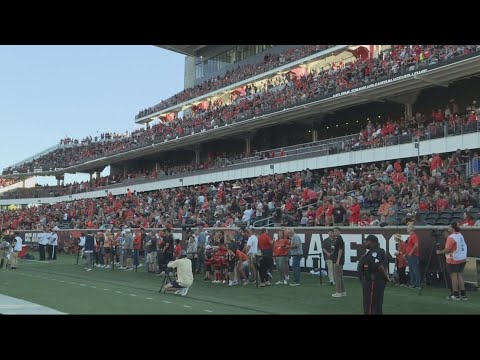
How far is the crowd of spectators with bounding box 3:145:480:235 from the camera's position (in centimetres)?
1797

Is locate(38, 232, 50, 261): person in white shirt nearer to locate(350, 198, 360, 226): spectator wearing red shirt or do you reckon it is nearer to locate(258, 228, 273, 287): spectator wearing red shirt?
locate(258, 228, 273, 287): spectator wearing red shirt

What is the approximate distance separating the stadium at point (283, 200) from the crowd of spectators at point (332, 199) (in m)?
0.09

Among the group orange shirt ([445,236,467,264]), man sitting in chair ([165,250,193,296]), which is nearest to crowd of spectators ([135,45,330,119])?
man sitting in chair ([165,250,193,296])

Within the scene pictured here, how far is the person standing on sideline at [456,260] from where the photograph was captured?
12.6 m

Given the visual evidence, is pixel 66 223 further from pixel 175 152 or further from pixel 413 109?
pixel 413 109

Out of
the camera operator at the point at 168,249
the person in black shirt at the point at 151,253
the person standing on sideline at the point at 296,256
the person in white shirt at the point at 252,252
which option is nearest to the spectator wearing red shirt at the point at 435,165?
the person standing on sideline at the point at 296,256

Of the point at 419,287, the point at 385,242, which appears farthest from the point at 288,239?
the point at 419,287

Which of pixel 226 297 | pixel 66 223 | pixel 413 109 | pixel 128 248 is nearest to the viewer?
pixel 226 297

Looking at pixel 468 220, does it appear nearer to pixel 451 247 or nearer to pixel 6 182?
pixel 451 247

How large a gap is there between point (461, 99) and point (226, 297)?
21.2 m

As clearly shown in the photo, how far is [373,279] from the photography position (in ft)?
30.6

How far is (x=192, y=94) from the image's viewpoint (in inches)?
2312

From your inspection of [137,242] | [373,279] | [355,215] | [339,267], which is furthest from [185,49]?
[373,279]

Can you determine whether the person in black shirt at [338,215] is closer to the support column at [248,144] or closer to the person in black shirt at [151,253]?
the person in black shirt at [151,253]
